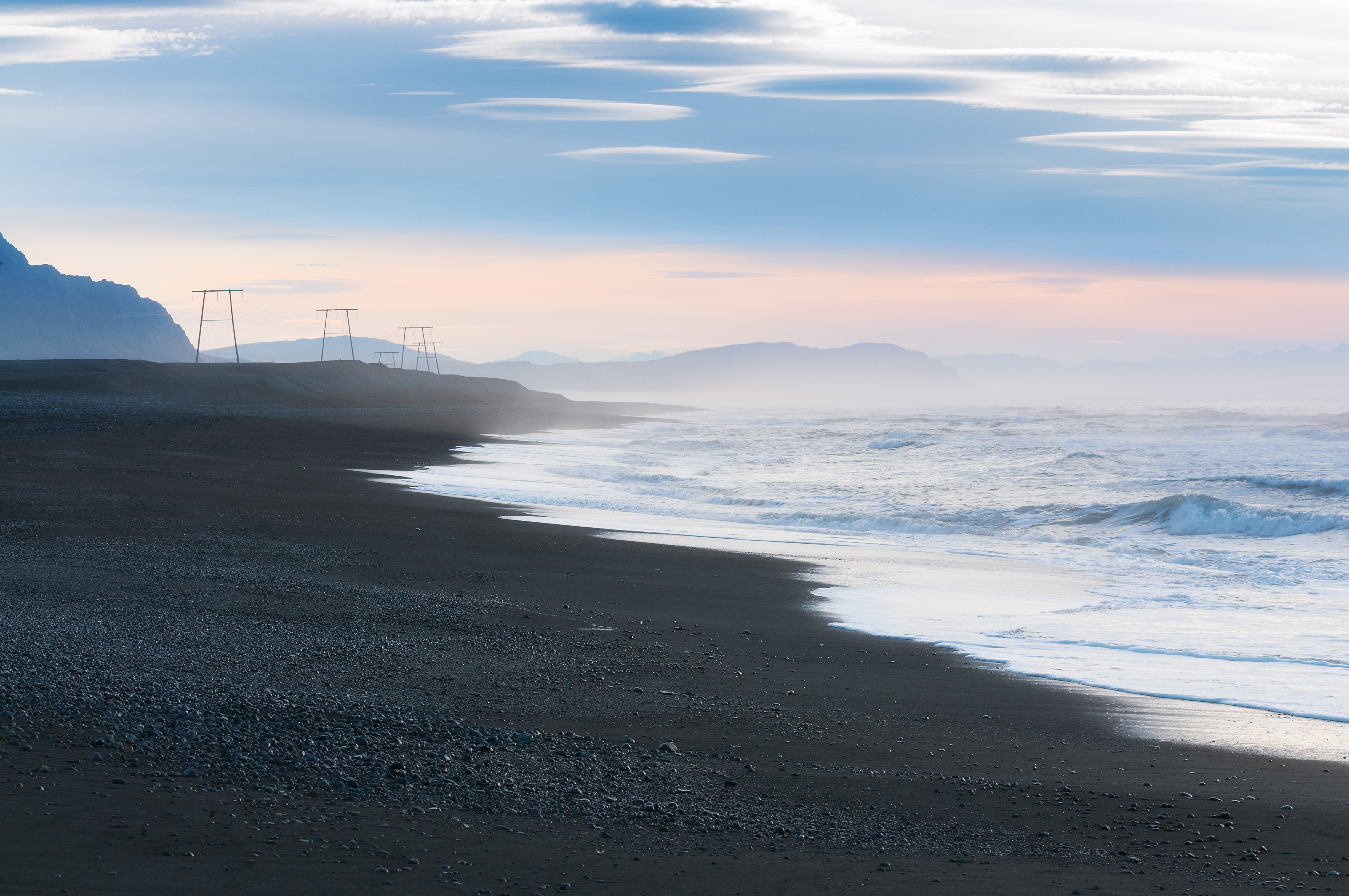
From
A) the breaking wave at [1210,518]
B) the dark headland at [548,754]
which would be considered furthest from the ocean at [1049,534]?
the dark headland at [548,754]

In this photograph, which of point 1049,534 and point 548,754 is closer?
point 548,754

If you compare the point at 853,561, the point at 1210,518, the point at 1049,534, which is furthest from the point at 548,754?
the point at 1210,518

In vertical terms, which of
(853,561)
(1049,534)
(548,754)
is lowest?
(1049,534)

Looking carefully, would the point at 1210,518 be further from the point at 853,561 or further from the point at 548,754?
the point at 548,754

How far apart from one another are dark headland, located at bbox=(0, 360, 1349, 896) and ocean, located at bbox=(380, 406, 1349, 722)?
57.0 inches

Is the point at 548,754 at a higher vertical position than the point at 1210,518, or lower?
higher

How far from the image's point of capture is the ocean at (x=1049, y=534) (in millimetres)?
8672

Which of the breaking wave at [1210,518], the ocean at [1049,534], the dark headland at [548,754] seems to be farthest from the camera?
the breaking wave at [1210,518]

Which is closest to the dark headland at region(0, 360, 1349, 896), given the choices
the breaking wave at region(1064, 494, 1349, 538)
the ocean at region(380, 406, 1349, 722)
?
the ocean at region(380, 406, 1349, 722)

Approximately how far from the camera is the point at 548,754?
539 centimetres

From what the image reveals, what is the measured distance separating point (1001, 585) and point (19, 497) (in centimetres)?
1399

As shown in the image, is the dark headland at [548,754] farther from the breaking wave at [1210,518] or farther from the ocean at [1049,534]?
the breaking wave at [1210,518]

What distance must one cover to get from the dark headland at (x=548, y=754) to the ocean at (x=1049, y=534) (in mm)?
1447

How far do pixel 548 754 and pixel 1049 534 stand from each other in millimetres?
14761
